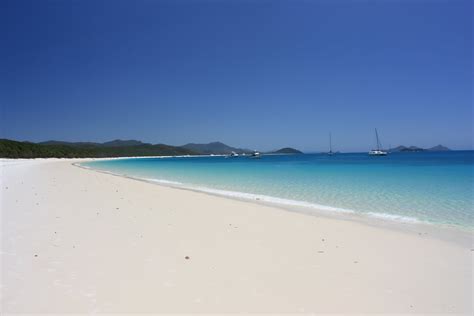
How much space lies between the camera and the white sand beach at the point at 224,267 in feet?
11.9

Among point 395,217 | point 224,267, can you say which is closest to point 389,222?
point 395,217

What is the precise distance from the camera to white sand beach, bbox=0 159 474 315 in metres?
3.62

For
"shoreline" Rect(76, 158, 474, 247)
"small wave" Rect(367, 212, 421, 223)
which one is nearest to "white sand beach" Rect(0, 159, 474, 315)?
"shoreline" Rect(76, 158, 474, 247)

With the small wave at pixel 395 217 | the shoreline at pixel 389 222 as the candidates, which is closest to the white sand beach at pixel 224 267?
the shoreline at pixel 389 222

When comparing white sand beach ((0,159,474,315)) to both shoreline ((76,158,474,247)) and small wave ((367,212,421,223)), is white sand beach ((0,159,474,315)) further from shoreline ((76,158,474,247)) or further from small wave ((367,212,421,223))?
small wave ((367,212,421,223))

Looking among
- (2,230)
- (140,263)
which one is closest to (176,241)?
(140,263)

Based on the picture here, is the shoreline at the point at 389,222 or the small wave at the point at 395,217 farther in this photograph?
the small wave at the point at 395,217

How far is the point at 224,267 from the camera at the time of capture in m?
4.78

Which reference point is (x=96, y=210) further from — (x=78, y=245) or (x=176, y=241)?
(x=176, y=241)

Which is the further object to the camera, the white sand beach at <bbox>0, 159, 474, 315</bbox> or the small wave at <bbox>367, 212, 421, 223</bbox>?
the small wave at <bbox>367, 212, 421, 223</bbox>

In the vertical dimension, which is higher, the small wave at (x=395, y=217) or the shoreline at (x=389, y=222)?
the shoreline at (x=389, y=222)

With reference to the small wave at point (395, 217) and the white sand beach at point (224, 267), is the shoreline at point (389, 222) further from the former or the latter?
the white sand beach at point (224, 267)

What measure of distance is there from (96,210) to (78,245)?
4076mm

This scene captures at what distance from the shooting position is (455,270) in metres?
4.88
